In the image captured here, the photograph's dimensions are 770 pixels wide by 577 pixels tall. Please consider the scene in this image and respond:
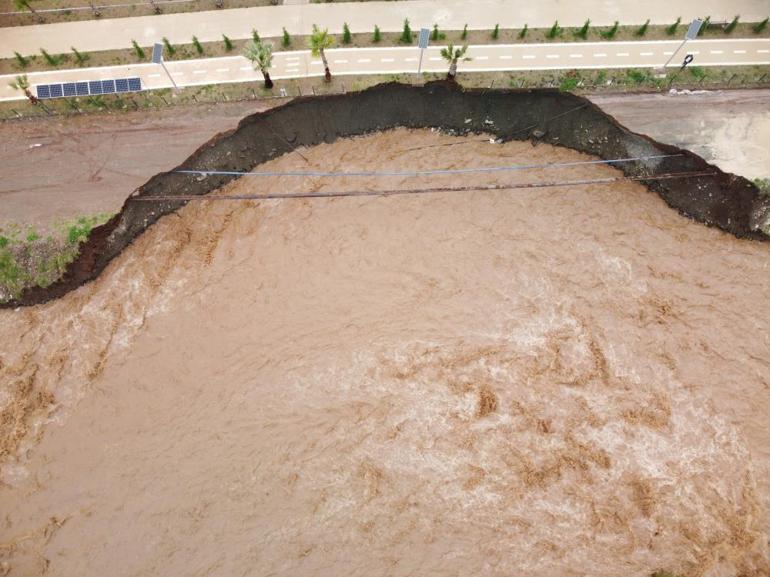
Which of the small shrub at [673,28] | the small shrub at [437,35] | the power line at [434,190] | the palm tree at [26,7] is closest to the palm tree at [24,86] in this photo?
the palm tree at [26,7]

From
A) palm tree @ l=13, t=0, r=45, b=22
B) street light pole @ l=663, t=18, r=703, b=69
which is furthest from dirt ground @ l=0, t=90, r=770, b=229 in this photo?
palm tree @ l=13, t=0, r=45, b=22

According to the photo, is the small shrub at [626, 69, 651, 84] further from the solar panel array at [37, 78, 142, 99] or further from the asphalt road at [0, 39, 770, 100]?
the solar panel array at [37, 78, 142, 99]

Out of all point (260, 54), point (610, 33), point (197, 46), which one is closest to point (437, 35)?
point (610, 33)

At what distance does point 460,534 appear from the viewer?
23.7 m

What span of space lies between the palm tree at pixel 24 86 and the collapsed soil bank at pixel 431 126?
Result: 33.2 feet

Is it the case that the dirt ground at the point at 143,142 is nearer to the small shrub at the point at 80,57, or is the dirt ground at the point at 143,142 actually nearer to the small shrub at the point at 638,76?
the small shrub at the point at 638,76

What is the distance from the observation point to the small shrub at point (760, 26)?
33.2 metres

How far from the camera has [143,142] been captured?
30.9 m

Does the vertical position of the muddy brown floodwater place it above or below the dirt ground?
below

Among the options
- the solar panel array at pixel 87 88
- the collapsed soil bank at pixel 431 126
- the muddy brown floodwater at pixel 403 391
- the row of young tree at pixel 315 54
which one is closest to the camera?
the muddy brown floodwater at pixel 403 391

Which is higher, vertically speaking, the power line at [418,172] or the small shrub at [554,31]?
the small shrub at [554,31]

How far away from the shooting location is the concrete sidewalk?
34.7 m

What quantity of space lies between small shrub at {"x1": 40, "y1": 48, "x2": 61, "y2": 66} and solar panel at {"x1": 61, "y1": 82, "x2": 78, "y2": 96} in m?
2.70

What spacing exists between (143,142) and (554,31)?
26671 millimetres
